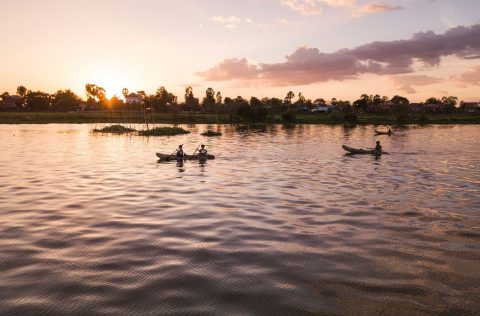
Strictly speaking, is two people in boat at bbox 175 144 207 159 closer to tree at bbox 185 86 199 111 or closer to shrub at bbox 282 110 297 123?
shrub at bbox 282 110 297 123

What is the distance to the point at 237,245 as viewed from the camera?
12.4 m

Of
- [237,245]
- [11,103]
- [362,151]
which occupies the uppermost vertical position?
[11,103]

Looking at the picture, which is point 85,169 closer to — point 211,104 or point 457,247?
point 457,247

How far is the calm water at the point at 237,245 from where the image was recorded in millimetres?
8688

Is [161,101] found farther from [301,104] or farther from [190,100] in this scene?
[301,104]

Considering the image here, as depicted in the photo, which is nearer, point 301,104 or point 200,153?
point 200,153

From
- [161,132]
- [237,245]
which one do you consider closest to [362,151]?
[237,245]

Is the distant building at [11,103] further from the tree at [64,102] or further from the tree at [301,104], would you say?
the tree at [301,104]

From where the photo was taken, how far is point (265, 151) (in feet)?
151

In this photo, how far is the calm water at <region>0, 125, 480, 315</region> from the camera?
869 cm

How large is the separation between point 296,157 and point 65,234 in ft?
99.7

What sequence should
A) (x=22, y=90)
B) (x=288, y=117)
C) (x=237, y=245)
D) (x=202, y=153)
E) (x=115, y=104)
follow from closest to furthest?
1. (x=237, y=245)
2. (x=202, y=153)
3. (x=288, y=117)
4. (x=115, y=104)
5. (x=22, y=90)


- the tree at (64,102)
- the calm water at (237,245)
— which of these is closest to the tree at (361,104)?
the tree at (64,102)

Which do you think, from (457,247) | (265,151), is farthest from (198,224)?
(265,151)
